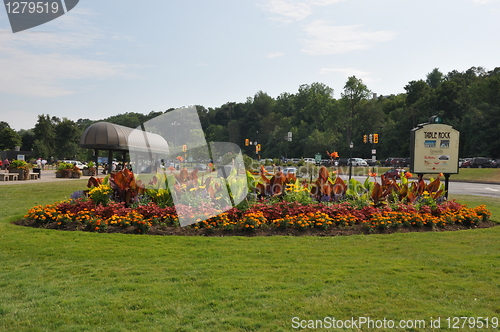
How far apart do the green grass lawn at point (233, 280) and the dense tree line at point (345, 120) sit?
49711 mm

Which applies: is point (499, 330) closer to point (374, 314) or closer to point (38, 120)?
point (374, 314)

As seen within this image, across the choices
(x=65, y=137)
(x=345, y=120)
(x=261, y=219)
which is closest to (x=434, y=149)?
(x=261, y=219)

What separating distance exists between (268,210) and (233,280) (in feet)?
12.1

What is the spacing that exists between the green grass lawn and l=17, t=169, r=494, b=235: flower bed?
2.08ft

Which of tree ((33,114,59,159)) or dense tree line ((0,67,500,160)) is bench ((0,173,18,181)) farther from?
tree ((33,114,59,159))

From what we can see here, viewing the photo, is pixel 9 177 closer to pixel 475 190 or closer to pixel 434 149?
pixel 434 149

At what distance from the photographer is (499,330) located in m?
3.71

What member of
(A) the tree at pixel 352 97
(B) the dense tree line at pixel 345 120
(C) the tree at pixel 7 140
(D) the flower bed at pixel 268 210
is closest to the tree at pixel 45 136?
(B) the dense tree line at pixel 345 120

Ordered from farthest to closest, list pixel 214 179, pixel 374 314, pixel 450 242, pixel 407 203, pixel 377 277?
pixel 407 203 → pixel 214 179 → pixel 450 242 → pixel 377 277 → pixel 374 314

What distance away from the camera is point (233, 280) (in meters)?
5.00

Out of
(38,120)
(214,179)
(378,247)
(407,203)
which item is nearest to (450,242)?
(378,247)

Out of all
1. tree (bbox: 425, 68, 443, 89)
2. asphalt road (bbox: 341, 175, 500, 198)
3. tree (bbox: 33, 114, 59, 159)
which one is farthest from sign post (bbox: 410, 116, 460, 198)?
tree (bbox: 425, 68, 443, 89)

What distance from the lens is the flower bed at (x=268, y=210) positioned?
320 inches

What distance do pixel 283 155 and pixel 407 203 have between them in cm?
8561
